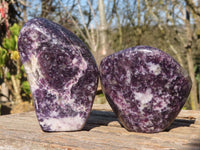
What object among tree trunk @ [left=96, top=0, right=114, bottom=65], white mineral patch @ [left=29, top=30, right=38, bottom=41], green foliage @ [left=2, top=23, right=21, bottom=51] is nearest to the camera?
white mineral patch @ [left=29, top=30, right=38, bottom=41]

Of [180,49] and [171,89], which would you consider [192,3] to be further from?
[171,89]

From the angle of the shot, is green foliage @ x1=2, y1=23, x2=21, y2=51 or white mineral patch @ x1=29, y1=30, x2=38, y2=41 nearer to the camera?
white mineral patch @ x1=29, y1=30, x2=38, y2=41

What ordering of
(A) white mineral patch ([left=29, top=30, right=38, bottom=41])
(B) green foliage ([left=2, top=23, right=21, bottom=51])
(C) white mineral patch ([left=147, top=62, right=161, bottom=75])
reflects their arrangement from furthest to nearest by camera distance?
(B) green foliage ([left=2, top=23, right=21, bottom=51]) < (A) white mineral patch ([left=29, top=30, right=38, bottom=41]) < (C) white mineral patch ([left=147, top=62, right=161, bottom=75])

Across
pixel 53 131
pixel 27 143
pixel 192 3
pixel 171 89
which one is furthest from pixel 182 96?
pixel 192 3

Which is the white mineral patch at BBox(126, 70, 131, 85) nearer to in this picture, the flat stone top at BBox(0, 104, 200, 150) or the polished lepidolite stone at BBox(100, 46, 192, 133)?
the polished lepidolite stone at BBox(100, 46, 192, 133)

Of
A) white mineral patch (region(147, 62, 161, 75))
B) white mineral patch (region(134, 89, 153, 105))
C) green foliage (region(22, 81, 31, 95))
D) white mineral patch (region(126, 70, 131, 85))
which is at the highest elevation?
white mineral patch (region(147, 62, 161, 75))

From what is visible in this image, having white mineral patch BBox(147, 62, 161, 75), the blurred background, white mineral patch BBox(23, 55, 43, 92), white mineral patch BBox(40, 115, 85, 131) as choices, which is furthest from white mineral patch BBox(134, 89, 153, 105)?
the blurred background

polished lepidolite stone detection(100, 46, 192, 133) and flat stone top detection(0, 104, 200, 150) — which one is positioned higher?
polished lepidolite stone detection(100, 46, 192, 133)
